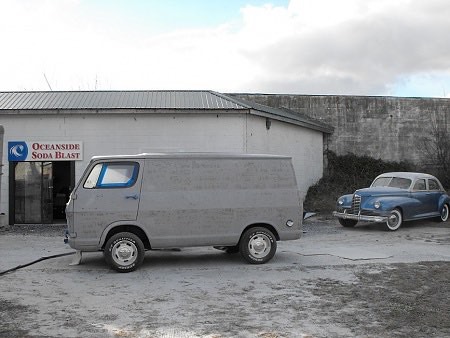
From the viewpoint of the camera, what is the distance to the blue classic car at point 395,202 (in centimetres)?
1486

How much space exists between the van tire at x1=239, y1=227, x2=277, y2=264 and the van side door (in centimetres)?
207

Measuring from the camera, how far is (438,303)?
6.66 m

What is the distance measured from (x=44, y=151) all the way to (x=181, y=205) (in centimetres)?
967

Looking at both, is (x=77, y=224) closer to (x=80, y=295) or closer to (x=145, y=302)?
(x=80, y=295)

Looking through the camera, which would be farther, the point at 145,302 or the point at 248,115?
the point at 248,115

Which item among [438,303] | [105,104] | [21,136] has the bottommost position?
[438,303]

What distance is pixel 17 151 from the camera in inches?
668

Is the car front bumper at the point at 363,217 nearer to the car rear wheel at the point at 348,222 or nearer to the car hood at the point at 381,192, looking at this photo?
the car rear wheel at the point at 348,222

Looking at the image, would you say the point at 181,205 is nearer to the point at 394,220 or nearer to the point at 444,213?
the point at 394,220

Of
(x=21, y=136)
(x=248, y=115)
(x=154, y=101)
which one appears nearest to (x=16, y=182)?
(x=21, y=136)

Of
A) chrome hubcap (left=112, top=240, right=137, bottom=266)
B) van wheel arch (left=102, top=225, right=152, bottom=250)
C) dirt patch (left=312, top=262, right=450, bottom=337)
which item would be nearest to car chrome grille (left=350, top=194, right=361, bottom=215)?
dirt patch (left=312, top=262, right=450, bottom=337)

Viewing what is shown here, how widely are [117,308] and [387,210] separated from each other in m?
10.3

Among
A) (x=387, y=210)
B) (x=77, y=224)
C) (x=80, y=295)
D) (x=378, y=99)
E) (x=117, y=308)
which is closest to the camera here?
(x=117, y=308)

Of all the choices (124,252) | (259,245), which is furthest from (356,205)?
(124,252)
